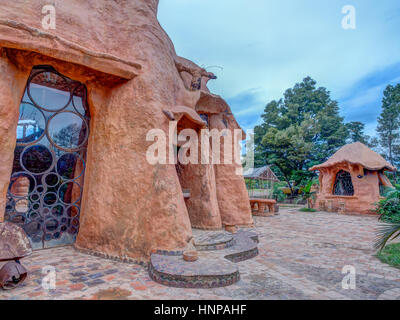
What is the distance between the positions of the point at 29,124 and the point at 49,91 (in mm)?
878

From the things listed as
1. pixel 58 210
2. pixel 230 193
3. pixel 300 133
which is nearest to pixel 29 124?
pixel 58 210

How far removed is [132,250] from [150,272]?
2.72 feet

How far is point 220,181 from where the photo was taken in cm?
955

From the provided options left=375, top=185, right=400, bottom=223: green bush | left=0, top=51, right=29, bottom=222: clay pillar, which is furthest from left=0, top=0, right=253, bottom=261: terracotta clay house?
left=375, top=185, right=400, bottom=223: green bush

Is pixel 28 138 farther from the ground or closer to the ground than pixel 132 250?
farther from the ground

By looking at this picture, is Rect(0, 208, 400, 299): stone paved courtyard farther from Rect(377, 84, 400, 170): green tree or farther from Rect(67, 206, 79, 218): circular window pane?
Rect(377, 84, 400, 170): green tree

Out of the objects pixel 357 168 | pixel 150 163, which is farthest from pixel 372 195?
pixel 150 163

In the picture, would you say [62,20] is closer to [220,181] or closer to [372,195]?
[220,181]

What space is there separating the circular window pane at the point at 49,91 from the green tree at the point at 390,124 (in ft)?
105

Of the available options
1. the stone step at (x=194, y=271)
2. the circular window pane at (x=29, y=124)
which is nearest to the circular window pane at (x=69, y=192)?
the circular window pane at (x=29, y=124)

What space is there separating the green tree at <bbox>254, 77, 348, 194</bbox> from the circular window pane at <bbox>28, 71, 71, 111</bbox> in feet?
70.6

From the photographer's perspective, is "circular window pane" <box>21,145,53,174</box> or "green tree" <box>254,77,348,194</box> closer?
"circular window pane" <box>21,145,53,174</box>

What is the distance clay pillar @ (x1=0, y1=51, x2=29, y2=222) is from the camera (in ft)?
14.5

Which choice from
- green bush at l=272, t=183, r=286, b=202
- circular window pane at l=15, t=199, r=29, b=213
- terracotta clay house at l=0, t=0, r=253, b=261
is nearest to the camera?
terracotta clay house at l=0, t=0, r=253, b=261
